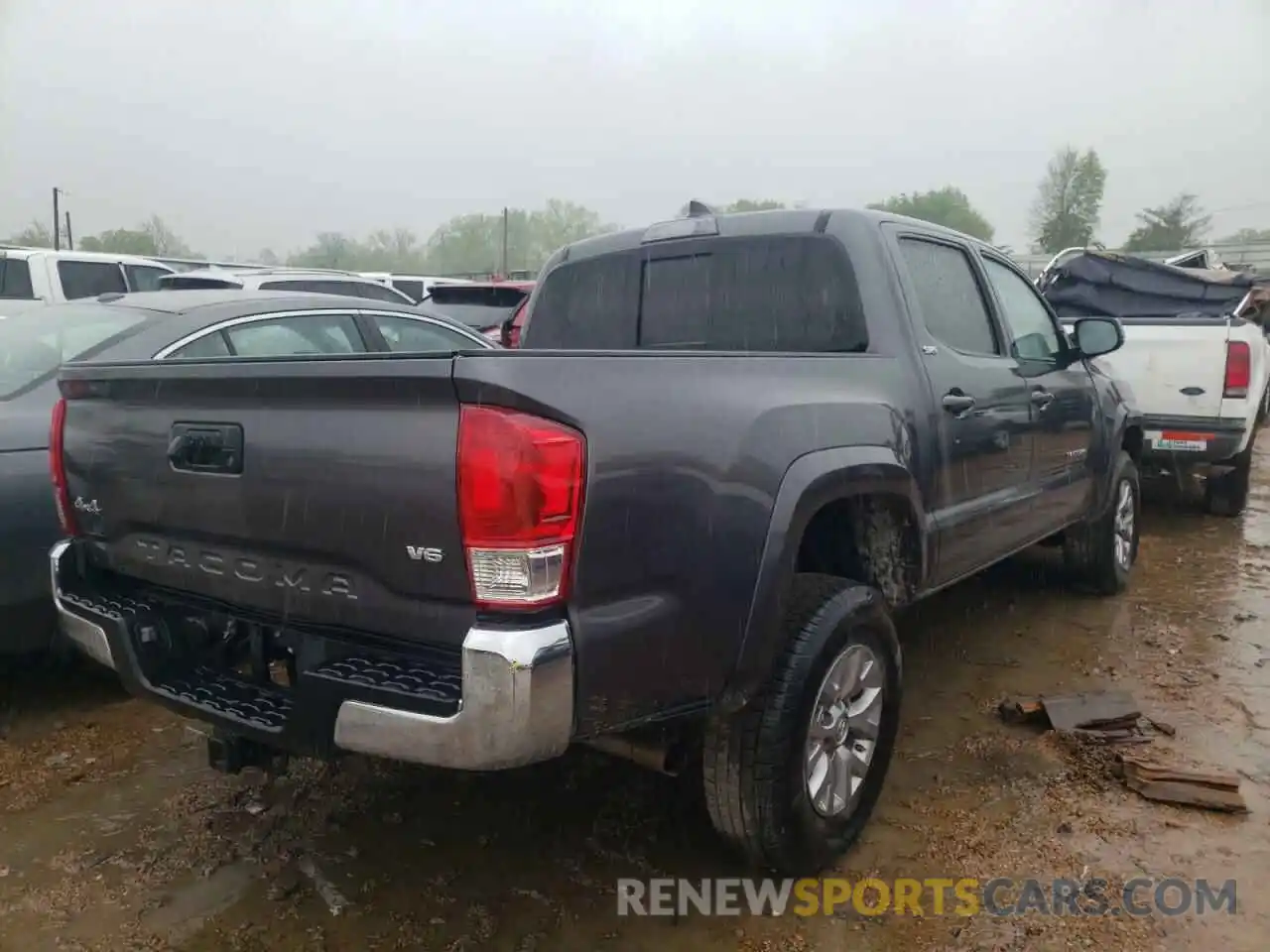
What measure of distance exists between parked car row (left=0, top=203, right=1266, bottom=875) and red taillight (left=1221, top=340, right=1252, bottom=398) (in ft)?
12.6

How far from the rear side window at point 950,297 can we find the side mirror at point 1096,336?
78 centimetres

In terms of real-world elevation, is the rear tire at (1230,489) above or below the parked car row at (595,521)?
below

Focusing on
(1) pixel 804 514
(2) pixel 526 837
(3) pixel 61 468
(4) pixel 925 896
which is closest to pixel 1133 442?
(4) pixel 925 896

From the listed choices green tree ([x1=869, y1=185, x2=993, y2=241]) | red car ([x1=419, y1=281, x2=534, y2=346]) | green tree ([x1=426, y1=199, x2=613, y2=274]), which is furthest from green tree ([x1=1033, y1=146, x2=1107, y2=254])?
red car ([x1=419, y1=281, x2=534, y2=346])

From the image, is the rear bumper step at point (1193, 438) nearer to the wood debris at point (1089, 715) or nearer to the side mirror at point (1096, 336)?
the side mirror at point (1096, 336)

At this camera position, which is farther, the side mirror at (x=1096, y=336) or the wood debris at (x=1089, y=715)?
the side mirror at (x=1096, y=336)

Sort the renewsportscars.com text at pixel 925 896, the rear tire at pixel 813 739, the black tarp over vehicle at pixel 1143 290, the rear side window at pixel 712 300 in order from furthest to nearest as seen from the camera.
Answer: the black tarp over vehicle at pixel 1143 290, the rear side window at pixel 712 300, the renewsportscars.com text at pixel 925 896, the rear tire at pixel 813 739

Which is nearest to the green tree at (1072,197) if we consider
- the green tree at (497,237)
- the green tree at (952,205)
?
the green tree at (952,205)

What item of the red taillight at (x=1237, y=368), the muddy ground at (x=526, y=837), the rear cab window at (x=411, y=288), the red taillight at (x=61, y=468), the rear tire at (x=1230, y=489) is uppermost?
the rear cab window at (x=411, y=288)

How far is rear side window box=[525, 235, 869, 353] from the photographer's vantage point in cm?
328

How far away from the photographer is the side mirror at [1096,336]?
14.5 ft

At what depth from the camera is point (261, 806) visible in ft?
10.4

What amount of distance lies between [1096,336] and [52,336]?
181 inches

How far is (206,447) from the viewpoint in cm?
235
